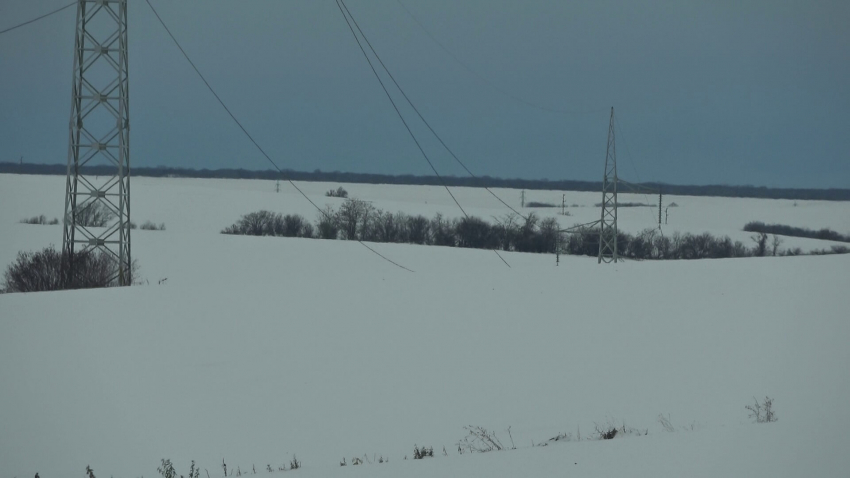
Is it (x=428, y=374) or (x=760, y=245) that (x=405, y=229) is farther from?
(x=428, y=374)

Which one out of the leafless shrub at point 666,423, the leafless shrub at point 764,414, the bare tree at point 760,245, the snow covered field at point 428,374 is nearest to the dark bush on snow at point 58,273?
the snow covered field at point 428,374

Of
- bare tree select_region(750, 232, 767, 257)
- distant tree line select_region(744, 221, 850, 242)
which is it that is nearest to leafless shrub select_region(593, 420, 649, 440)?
bare tree select_region(750, 232, 767, 257)

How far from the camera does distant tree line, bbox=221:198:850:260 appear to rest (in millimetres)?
64250

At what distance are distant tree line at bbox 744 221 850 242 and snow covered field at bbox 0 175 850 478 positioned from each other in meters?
47.4

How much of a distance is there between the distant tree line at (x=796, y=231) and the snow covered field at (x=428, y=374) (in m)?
47.4

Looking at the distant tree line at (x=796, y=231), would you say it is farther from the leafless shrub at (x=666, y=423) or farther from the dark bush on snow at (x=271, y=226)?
the leafless shrub at (x=666, y=423)

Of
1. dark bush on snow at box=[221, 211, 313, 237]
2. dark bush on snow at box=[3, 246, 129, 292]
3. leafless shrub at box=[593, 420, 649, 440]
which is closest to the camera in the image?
leafless shrub at box=[593, 420, 649, 440]

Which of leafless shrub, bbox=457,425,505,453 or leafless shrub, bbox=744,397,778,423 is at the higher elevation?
leafless shrub, bbox=744,397,778,423

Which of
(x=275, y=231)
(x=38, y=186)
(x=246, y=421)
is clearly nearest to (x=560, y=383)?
(x=246, y=421)

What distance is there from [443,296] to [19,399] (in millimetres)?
11325

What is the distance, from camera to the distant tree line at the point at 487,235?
64250mm

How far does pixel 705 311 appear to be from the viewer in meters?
19.5

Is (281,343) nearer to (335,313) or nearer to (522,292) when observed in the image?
(335,313)

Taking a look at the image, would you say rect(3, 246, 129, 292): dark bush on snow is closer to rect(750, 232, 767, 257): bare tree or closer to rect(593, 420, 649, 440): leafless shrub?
rect(593, 420, 649, 440): leafless shrub
